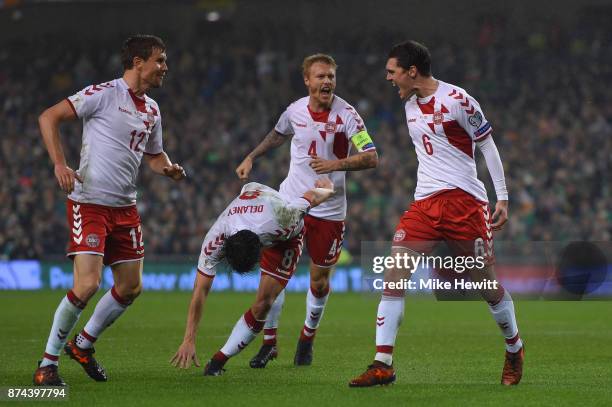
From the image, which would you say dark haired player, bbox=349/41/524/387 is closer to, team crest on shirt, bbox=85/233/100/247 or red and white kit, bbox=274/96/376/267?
red and white kit, bbox=274/96/376/267

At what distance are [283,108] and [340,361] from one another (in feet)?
66.7

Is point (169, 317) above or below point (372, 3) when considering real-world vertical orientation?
below

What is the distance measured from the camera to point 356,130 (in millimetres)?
9375

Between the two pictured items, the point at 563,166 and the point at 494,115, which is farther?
the point at 494,115

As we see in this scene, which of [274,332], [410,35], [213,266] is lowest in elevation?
[274,332]

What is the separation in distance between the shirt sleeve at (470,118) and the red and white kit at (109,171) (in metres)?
2.30

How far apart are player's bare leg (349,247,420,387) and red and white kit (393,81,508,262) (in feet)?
0.84

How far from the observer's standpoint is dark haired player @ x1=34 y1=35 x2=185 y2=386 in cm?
760

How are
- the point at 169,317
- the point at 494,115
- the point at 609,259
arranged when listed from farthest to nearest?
1. the point at 494,115
2. the point at 609,259
3. the point at 169,317

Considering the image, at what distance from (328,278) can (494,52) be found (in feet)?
70.2

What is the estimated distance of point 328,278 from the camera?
9789 mm

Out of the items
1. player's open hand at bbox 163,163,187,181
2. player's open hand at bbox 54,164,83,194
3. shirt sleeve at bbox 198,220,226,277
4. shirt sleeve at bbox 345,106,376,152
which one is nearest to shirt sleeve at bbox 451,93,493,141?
shirt sleeve at bbox 345,106,376,152

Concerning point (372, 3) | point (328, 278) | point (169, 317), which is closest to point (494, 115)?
point (372, 3)

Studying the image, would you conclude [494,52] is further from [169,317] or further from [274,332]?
[274,332]
